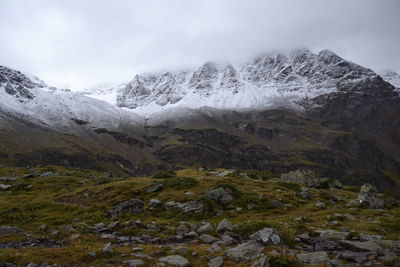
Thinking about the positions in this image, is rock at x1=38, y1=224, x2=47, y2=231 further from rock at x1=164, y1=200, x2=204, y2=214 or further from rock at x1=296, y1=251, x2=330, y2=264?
rock at x1=296, y1=251, x2=330, y2=264

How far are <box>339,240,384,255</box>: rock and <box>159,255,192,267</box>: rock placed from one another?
9.13 metres

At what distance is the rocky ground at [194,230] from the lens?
45.4ft

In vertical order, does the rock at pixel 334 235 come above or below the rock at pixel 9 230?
above

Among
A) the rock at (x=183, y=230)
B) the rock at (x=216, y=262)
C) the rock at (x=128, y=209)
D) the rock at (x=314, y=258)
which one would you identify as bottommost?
the rock at (x=128, y=209)

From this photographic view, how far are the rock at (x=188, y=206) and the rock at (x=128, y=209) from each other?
2645 mm

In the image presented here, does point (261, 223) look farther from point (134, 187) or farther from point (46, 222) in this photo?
point (134, 187)

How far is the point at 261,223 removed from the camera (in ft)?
67.2

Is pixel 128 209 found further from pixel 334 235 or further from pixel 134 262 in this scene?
pixel 334 235

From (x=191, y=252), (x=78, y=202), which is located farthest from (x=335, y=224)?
(x=78, y=202)

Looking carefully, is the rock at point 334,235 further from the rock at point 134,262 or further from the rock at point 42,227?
the rock at point 42,227

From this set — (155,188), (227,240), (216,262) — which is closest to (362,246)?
(227,240)

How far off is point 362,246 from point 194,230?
10.2 metres

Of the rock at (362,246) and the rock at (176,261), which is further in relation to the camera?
the rock at (362,246)

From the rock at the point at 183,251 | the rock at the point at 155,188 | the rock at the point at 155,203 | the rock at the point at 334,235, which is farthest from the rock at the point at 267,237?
the rock at the point at 155,188
